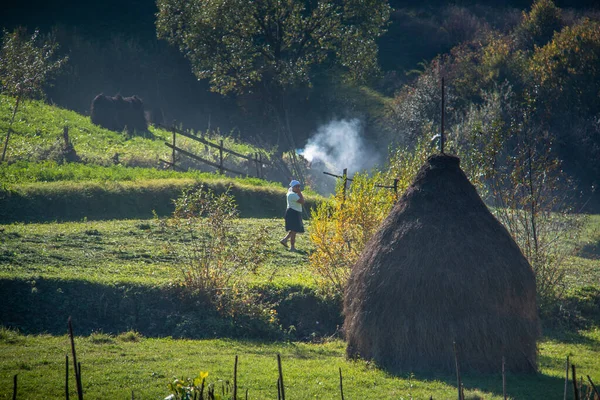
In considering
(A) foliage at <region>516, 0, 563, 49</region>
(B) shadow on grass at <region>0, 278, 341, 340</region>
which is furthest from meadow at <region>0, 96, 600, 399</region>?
(A) foliage at <region>516, 0, 563, 49</region>

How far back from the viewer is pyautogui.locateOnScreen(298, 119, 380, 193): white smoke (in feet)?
155

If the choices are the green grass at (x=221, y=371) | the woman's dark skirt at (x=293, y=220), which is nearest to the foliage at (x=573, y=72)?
the woman's dark skirt at (x=293, y=220)

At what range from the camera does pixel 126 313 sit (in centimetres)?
1559

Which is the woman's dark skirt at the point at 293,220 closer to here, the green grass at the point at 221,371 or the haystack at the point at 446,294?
the green grass at the point at 221,371

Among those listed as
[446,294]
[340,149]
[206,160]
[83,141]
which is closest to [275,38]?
[340,149]

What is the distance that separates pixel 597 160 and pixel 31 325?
3428cm

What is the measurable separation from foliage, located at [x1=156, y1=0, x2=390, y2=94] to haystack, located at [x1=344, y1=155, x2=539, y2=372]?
97.4 ft

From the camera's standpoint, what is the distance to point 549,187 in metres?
17.7

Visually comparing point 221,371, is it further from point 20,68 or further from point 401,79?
point 401,79

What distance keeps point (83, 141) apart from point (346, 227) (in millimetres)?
23884

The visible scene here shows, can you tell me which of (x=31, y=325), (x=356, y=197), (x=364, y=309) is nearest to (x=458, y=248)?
(x=364, y=309)

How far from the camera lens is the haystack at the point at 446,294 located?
457 inches

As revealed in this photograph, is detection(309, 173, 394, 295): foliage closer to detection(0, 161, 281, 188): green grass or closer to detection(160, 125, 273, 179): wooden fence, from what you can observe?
detection(0, 161, 281, 188): green grass

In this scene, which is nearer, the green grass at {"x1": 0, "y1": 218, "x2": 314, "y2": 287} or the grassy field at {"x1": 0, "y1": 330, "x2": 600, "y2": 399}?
the grassy field at {"x1": 0, "y1": 330, "x2": 600, "y2": 399}
